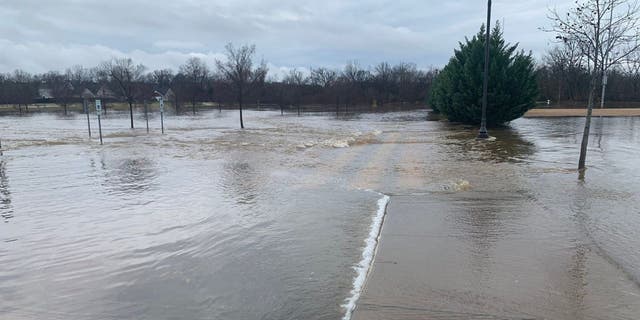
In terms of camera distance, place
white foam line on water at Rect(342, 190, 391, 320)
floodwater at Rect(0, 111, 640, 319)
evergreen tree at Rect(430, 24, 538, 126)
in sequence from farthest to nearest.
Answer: evergreen tree at Rect(430, 24, 538, 126) < floodwater at Rect(0, 111, 640, 319) < white foam line on water at Rect(342, 190, 391, 320)

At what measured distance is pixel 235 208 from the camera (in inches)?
312

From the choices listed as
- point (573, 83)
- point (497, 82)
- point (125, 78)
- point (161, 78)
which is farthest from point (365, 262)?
point (161, 78)

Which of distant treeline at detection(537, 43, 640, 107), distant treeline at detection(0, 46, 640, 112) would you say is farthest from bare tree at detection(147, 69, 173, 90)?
distant treeline at detection(537, 43, 640, 107)

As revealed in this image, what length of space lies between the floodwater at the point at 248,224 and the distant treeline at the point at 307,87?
90.9 ft

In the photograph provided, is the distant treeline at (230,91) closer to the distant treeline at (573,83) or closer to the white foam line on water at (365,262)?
the distant treeline at (573,83)

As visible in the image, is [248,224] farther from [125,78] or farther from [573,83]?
[573,83]

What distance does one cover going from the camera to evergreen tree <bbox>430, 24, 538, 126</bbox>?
2461cm

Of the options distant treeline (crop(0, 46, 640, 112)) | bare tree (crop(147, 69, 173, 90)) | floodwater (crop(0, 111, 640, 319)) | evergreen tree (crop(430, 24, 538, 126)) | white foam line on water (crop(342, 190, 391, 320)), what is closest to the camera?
white foam line on water (crop(342, 190, 391, 320))

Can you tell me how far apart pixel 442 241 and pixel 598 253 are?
70.9 inches

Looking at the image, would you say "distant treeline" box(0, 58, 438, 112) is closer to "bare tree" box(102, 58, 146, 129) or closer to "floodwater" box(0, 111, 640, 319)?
"bare tree" box(102, 58, 146, 129)

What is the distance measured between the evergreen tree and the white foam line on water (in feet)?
64.8

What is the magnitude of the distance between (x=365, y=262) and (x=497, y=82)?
73.2 ft

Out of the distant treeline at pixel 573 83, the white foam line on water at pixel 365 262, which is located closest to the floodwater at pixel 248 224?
the white foam line on water at pixel 365 262

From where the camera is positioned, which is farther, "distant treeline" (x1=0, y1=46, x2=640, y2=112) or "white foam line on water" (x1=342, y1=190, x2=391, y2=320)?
"distant treeline" (x1=0, y1=46, x2=640, y2=112)
